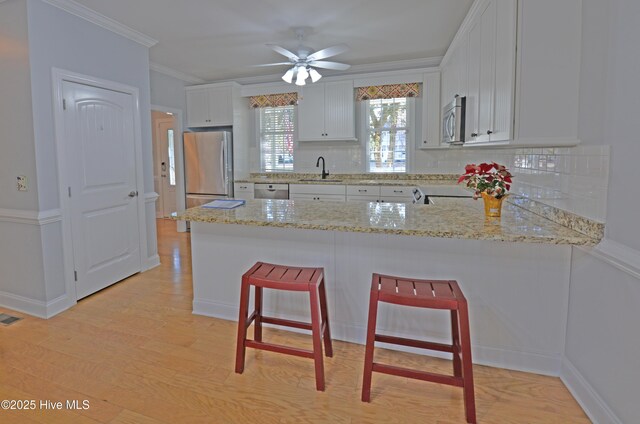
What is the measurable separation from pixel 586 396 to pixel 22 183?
12.9 ft

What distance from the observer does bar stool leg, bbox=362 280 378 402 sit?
1725mm

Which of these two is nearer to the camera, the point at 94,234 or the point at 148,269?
the point at 94,234

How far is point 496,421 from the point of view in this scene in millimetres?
1678

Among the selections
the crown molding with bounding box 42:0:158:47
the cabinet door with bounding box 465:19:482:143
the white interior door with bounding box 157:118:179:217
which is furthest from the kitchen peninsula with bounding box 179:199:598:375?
the white interior door with bounding box 157:118:179:217

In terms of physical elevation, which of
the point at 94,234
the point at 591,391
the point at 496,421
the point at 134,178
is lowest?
the point at 496,421

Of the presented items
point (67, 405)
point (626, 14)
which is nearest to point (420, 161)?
point (626, 14)

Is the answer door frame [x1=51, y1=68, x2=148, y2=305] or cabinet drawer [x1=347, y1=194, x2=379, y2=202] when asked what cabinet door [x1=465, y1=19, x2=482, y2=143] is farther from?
door frame [x1=51, y1=68, x2=148, y2=305]

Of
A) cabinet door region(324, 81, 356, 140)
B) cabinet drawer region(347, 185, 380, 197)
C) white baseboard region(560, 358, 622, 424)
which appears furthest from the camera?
cabinet door region(324, 81, 356, 140)

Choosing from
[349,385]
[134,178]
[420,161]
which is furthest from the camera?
[420,161]

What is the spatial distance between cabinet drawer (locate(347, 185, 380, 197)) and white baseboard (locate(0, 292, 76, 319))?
323cm

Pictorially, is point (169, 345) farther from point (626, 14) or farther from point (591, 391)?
point (626, 14)

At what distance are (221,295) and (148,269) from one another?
1596 mm

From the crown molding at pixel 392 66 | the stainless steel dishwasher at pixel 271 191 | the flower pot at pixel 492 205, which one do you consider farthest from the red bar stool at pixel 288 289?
the crown molding at pixel 392 66

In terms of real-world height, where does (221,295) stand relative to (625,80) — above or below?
below
